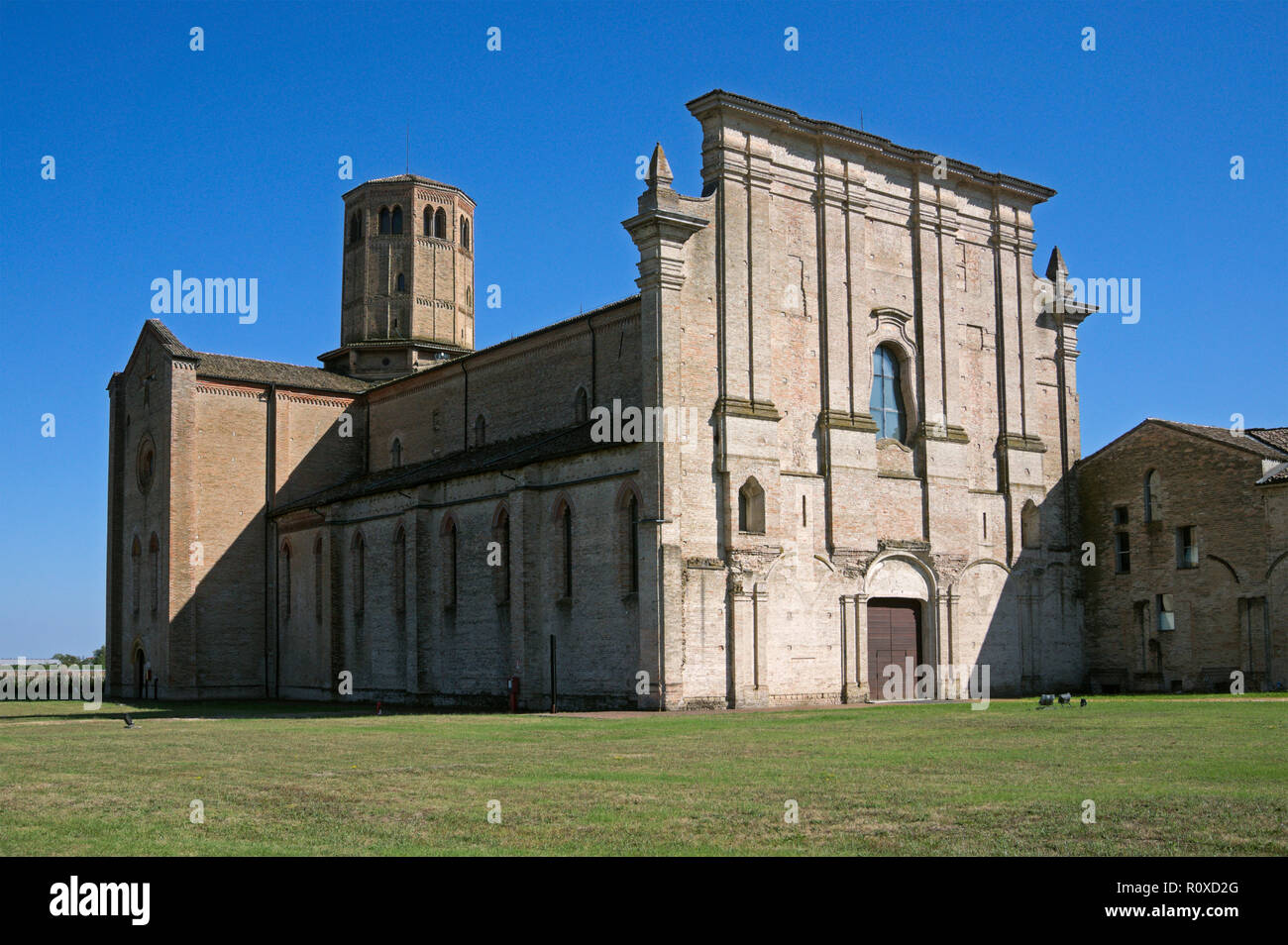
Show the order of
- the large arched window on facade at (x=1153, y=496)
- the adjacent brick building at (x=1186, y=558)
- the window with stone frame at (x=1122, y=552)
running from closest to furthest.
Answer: the adjacent brick building at (x=1186, y=558) < the large arched window on facade at (x=1153, y=496) < the window with stone frame at (x=1122, y=552)

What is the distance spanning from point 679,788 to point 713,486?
1922cm

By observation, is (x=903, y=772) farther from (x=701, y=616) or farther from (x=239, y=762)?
(x=701, y=616)

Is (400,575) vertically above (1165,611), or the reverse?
(400,575)

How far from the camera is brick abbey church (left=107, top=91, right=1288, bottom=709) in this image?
3291 cm

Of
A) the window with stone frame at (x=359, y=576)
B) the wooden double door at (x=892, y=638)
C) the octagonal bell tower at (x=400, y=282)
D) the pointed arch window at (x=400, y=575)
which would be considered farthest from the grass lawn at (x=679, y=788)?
the octagonal bell tower at (x=400, y=282)

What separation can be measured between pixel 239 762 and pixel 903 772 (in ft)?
30.3

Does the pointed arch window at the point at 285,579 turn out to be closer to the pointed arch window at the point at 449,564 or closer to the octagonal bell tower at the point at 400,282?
the octagonal bell tower at the point at 400,282

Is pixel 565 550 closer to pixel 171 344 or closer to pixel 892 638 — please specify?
pixel 892 638

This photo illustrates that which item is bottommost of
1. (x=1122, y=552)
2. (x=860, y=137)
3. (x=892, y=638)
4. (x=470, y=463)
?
(x=892, y=638)

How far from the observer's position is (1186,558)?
126 ft

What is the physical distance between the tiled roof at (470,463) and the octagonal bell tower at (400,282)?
7.06 m

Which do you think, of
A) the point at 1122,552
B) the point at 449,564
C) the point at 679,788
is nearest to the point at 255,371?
the point at 449,564

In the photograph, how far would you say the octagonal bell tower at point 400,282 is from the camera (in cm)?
5716

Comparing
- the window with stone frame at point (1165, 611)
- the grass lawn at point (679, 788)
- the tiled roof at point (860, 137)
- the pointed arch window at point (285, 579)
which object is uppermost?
the tiled roof at point (860, 137)
